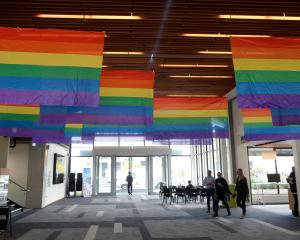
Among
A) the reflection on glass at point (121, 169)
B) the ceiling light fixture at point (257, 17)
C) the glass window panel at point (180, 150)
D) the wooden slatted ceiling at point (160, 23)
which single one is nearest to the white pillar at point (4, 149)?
the wooden slatted ceiling at point (160, 23)

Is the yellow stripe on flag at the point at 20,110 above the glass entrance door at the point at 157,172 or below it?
above

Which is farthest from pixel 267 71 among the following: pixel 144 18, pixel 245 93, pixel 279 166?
pixel 279 166

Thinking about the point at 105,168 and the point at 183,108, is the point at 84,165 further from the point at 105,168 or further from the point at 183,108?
the point at 183,108

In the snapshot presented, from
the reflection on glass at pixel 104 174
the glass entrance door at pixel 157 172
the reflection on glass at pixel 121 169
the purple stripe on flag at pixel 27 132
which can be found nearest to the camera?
the purple stripe on flag at pixel 27 132

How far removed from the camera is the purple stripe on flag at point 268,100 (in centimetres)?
521

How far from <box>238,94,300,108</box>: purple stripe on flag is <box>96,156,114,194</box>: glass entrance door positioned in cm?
1673

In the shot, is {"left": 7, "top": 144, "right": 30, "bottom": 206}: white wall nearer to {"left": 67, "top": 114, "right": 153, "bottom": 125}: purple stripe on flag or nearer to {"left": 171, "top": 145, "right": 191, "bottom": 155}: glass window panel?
{"left": 67, "top": 114, "right": 153, "bottom": 125}: purple stripe on flag

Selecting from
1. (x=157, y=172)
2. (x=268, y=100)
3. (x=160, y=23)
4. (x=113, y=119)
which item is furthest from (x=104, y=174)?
(x=268, y=100)

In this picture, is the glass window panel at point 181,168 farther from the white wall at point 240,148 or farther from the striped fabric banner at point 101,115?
the striped fabric banner at point 101,115

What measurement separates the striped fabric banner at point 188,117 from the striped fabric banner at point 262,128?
2.28ft

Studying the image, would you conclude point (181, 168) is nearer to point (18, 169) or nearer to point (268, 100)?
point (18, 169)

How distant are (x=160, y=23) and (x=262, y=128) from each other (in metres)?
4.38

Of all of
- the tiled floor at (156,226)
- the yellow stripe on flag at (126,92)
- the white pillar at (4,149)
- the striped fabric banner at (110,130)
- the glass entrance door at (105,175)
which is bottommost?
the tiled floor at (156,226)

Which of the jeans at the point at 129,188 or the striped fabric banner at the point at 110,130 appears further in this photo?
the jeans at the point at 129,188
